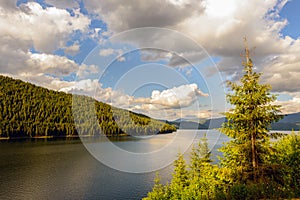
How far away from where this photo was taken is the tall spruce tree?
14.3 metres

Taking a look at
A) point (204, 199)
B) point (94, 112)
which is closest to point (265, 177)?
point (204, 199)

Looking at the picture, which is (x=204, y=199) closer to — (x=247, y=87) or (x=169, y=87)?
(x=247, y=87)

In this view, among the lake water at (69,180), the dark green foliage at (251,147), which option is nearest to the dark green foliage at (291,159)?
the dark green foliage at (251,147)

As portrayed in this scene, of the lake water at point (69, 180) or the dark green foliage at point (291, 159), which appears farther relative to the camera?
the lake water at point (69, 180)

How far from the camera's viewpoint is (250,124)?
14.8 meters

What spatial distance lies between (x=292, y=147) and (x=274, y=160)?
863cm

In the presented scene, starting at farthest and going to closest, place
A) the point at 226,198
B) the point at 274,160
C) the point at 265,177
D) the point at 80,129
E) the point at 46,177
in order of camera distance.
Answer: the point at 80,129 < the point at 46,177 < the point at 274,160 < the point at 226,198 < the point at 265,177

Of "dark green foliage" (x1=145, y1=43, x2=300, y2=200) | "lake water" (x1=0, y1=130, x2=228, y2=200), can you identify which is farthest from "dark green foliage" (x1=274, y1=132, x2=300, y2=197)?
"lake water" (x1=0, y1=130, x2=228, y2=200)

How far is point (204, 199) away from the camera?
17.5 meters

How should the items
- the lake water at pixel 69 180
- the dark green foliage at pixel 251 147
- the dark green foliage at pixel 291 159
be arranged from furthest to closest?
the lake water at pixel 69 180 → the dark green foliage at pixel 291 159 → the dark green foliage at pixel 251 147

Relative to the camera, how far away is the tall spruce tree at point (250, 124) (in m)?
14.3

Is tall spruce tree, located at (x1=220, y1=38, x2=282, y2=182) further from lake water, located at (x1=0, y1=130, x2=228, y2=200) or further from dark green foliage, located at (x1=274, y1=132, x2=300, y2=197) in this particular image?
lake water, located at (x1=0, y1=130, x2=228, y2=200)

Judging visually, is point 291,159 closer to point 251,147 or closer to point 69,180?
point 251,147

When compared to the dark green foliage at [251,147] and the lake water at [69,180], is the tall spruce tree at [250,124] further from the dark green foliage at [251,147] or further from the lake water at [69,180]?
the lake water at [69,180]
